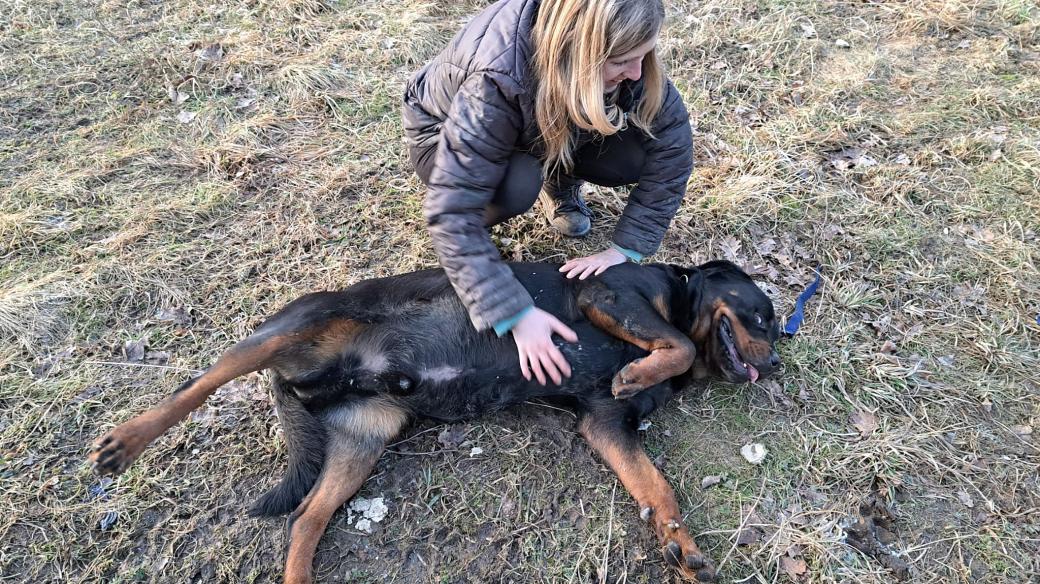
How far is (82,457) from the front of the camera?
3.31 meters

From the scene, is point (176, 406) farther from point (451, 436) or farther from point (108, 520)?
point (451, 436)

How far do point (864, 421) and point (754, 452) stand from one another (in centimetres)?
74

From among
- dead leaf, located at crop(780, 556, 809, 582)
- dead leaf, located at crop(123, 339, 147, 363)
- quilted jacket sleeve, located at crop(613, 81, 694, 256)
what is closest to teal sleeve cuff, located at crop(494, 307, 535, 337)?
quilted jacket sleeve, located at crop(613, 81, 694, 256)

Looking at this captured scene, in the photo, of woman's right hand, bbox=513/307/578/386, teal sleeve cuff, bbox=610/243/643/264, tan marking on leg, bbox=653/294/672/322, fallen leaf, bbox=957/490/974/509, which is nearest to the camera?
woman's right hand, bbox=513/307/578/386

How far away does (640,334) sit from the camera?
3.39 metres

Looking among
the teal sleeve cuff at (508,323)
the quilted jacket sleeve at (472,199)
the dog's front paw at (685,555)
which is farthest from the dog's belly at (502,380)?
the dog's front paw at (685,555)

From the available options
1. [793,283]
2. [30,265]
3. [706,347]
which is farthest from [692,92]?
[30,265]

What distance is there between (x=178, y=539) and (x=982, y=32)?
7.85 meters

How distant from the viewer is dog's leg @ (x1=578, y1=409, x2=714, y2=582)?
299cm

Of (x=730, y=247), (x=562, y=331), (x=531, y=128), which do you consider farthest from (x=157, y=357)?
(x=730, y=247)

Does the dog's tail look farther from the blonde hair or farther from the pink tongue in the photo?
the pink tongue

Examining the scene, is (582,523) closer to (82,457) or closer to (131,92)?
(82,457)

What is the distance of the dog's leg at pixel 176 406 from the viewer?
9.07ft

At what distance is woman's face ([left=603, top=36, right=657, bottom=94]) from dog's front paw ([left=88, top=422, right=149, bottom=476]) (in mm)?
2710
